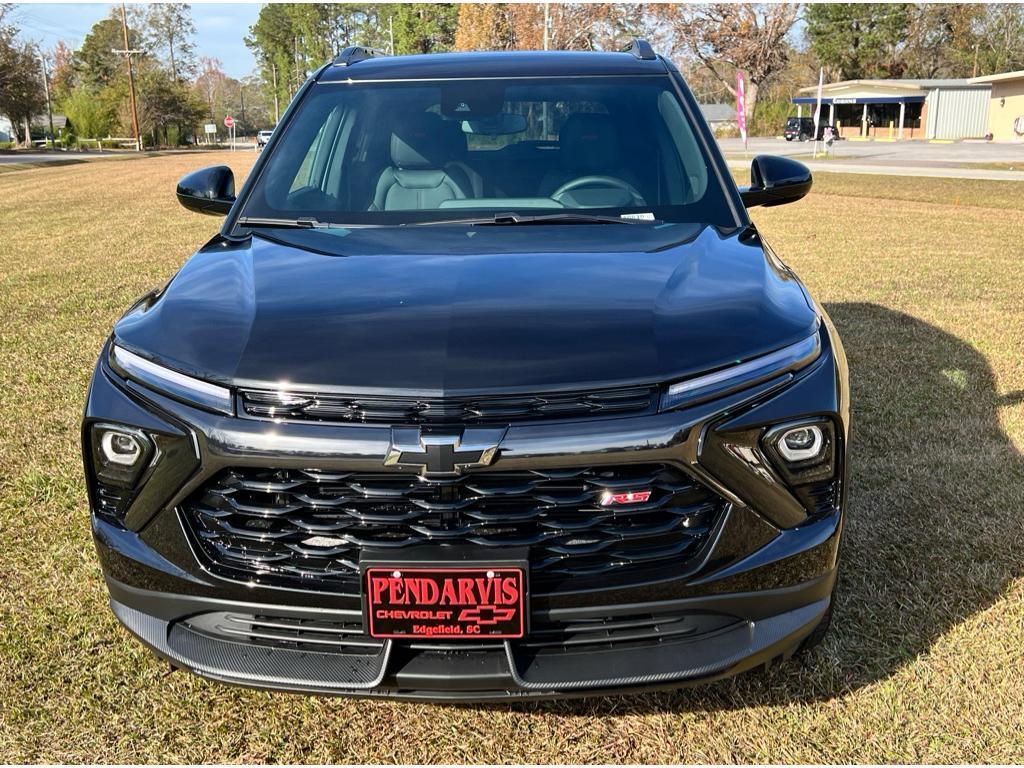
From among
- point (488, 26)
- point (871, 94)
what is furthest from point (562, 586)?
point (871, 94)

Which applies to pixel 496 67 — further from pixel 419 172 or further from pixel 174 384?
pixel 174 384

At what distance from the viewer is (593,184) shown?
10.5 feet

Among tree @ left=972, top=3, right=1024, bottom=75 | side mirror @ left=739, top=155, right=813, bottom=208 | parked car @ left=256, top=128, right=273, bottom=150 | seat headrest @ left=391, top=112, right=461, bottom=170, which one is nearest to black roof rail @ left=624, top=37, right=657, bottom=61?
side mirror @ left=739, top=155, right=813, bottom=208

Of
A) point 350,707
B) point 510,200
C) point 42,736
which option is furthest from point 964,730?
point 42,736

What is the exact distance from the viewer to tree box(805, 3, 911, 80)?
7131 centimetres

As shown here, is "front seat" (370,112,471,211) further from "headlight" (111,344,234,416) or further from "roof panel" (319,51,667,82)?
"headlight" (111,344,234,416)

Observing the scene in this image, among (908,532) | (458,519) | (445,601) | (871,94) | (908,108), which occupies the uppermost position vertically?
(871,94)

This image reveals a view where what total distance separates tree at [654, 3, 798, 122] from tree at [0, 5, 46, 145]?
132ft

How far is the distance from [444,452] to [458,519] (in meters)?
0.16

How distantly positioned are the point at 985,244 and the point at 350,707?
414 inches

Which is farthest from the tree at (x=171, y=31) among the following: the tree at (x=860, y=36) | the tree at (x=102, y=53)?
the tree at (x=860, y=36)

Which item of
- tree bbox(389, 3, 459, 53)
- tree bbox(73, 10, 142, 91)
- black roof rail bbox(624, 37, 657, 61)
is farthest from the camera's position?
tree bbox(73, 10, 142, 91)

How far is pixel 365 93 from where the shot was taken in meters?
3.48

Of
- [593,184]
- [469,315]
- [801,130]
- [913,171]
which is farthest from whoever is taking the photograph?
[801,130]
